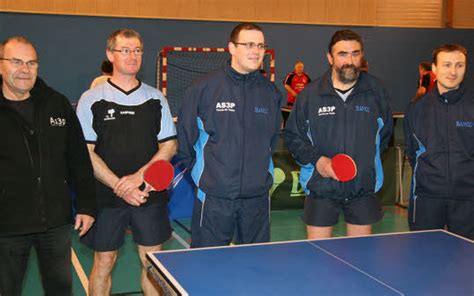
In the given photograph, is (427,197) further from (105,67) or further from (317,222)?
(105,67)

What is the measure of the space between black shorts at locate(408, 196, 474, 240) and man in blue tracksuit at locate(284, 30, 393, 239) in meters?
0.39

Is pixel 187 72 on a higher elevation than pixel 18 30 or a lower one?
lower

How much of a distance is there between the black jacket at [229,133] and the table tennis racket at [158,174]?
1.26 ft

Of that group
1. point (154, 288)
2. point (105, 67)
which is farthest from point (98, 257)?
point (105, 67)

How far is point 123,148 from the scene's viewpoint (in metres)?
3.78

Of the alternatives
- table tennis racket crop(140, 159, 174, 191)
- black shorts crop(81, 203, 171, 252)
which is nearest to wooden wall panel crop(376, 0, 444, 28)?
black shorts crop(81, 203, 171, 252)

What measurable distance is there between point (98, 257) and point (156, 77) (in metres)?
11.9

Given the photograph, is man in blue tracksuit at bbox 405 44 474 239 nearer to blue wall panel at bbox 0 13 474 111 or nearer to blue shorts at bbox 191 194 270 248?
blue shorts at bbox 191 194 270 248

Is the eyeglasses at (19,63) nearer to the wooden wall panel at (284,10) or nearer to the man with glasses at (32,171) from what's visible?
the man with glasses at (32,171)

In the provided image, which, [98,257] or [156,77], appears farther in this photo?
[156,77]

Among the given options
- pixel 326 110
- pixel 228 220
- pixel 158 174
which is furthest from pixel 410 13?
pixel 158 174

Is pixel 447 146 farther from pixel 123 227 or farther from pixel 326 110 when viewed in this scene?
pixel 123 227

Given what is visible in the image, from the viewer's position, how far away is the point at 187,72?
15.0m

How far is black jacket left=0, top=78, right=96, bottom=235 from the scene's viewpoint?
3129 mm
